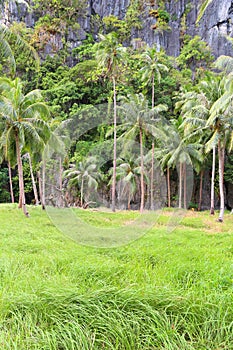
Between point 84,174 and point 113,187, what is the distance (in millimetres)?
2462

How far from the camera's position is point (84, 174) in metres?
14.7

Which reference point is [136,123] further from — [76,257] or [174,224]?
[76,257]

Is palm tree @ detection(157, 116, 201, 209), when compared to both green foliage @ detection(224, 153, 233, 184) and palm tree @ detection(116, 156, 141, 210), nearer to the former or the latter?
palm tree @ detection(116, 156, 141, 210)

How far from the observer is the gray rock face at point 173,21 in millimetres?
35812

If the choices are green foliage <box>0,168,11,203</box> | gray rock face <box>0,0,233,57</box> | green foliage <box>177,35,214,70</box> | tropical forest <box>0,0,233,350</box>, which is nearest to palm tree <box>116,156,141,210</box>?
tropical forest <box>0,0,233,350</box>

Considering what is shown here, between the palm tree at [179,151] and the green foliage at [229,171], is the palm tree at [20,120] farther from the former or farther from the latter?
the green foliage at [229,171]

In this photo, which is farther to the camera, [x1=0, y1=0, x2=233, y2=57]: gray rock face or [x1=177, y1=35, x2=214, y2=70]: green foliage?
[x1=0, y1=0, x2=233, y2=57]: gray rock face

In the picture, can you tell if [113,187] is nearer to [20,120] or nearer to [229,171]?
[20,120]

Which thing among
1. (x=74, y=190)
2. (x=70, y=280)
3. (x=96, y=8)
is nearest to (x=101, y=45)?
(x=74, y=190)

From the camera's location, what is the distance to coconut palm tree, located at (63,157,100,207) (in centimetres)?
1444

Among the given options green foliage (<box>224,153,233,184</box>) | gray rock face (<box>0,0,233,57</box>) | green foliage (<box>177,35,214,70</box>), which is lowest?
green foliage (<box>224,153,233,184</box>)

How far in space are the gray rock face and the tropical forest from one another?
141 millimetres

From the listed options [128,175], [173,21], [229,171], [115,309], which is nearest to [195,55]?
[173,21]

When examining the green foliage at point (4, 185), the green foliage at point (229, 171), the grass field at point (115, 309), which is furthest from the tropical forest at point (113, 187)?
the green foliage at point (4, 185)
